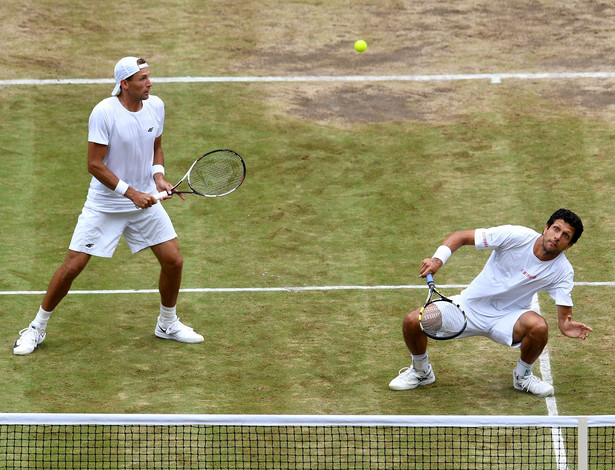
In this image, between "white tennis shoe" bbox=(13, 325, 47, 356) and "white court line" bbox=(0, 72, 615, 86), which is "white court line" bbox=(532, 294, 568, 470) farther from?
"white court line" bbox=(0, 72, 615, 86)

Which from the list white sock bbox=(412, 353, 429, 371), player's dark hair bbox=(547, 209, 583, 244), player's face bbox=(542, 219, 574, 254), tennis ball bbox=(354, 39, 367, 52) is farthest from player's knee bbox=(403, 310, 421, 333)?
tennis ball bbox=(354, 39, 367, 52)

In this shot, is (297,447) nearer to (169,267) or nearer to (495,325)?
(495,325)

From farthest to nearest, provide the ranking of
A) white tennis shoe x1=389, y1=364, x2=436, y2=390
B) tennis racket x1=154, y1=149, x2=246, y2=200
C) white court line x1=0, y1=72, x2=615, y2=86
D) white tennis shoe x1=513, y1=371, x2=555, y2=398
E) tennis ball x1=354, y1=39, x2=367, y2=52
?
tennis ball x1=354, y1=39, x2=367, y2=52 < white court line x1=0, y1=72, x2=615, y2=86 < tennis racket x1=154, y1=149, x2=246, y2=200 < white tennis shoe x1=389, y1=364, x2=436, y2=390 < white tennis shoe x1=513, y1=371, x2=555, y2=398

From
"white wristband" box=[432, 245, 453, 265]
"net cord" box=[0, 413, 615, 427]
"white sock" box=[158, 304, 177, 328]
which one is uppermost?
"white wristband" box=[432, 245, 453, 265]

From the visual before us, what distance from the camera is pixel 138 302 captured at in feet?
32.7

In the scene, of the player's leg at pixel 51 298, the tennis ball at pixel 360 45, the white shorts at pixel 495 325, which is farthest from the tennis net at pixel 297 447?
the tennis ball at pixel 360 45

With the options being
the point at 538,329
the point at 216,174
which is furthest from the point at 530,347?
the point at 216,174

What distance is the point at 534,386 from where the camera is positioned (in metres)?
8.16

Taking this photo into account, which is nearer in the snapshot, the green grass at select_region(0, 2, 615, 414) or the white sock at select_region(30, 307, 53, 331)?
the green grass at select_region(0, 2, 615, 414)

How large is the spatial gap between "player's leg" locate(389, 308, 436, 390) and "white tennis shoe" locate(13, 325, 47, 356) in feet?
9.55

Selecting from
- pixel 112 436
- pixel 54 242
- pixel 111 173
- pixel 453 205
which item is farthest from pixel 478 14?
A: pixel 112 436

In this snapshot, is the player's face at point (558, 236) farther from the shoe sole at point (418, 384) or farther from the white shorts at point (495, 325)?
the shoe sole at point (418, 384)

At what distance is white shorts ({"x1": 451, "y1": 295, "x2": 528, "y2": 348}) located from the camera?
317 inches

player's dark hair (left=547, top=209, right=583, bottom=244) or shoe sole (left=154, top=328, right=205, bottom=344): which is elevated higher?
player's dark hair (left=547, top=209, right=583, bottom=244)
